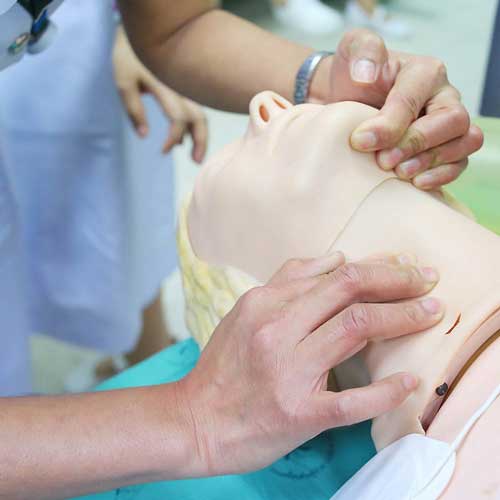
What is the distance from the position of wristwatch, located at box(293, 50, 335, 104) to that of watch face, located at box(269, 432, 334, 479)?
1.43 feet

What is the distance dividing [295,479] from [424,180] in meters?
0.35

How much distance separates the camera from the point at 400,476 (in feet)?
1.83

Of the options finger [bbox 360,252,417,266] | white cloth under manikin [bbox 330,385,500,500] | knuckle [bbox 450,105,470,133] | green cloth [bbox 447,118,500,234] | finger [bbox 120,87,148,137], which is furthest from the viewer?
finger [bbox 120,87,148,137]

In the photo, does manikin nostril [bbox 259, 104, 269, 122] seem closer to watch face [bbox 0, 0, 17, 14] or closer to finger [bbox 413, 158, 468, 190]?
finger [bbox 413, 158, 468, 190]

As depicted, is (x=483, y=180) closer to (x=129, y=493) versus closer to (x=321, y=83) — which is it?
(x=321, y=83)

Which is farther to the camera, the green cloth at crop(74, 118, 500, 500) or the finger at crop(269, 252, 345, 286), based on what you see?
the green cloth at crop(74, 118, 500, 500)

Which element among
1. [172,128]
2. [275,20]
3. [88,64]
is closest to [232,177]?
[172,128]

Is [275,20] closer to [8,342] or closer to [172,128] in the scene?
[172,128]

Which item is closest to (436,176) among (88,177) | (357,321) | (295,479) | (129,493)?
(357,321)

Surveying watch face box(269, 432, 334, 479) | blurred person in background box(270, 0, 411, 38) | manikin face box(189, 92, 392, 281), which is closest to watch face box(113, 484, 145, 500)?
watch face box(269, 432, 334, 479)

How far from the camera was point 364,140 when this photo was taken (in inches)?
27.5

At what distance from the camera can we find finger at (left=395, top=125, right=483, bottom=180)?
0.73m

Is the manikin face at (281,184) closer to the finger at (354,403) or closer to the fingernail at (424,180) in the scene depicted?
the fingernail at (424,180)

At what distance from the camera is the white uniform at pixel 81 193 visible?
4.25 feet
